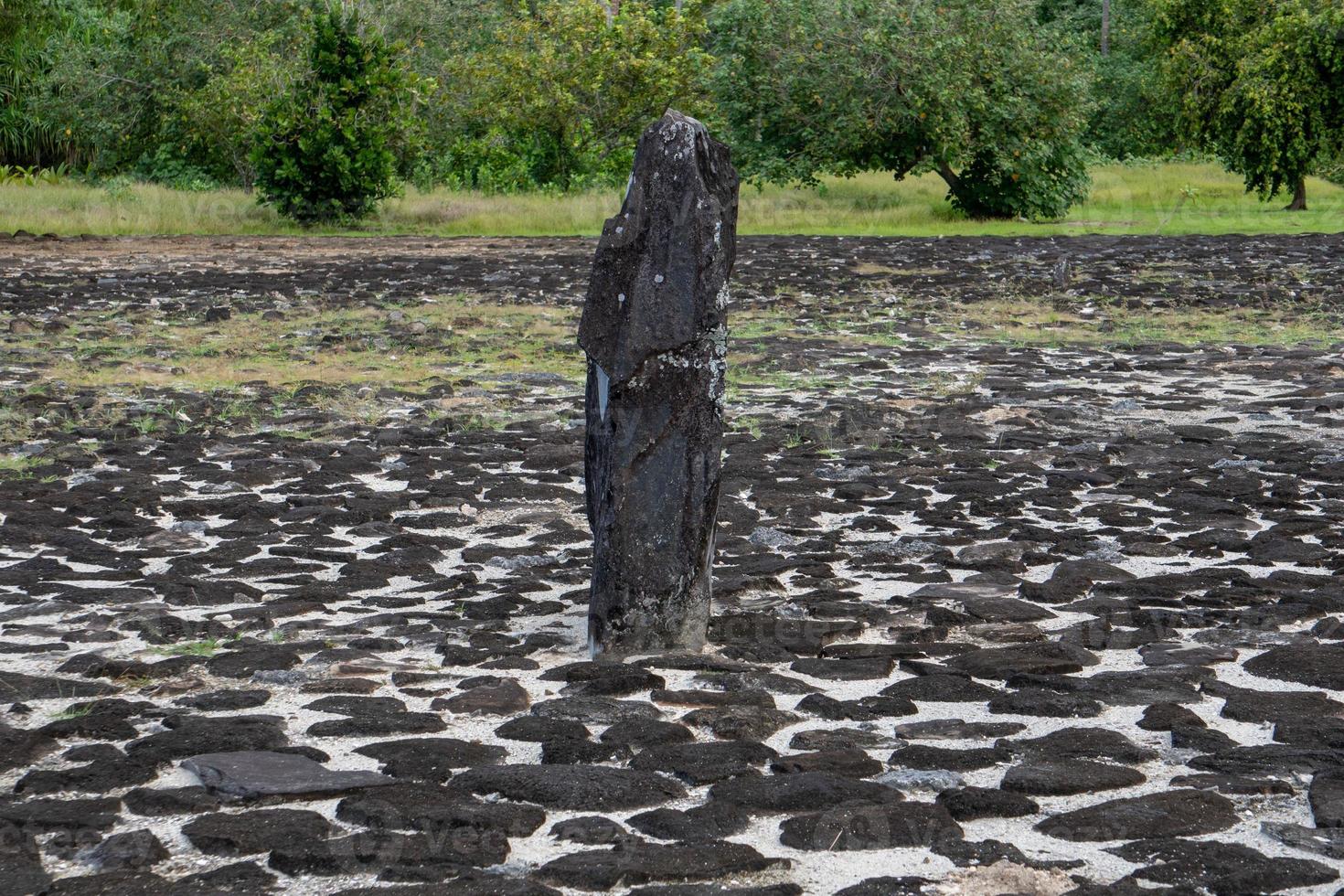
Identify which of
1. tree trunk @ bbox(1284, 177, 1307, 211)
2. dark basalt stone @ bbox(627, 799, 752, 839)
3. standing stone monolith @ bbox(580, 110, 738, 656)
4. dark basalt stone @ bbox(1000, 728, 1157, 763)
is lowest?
dark basalt stone @ bbox(627, 799, 752, 839)

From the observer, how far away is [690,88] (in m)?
37.4

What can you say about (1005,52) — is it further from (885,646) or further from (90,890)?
(90,890)

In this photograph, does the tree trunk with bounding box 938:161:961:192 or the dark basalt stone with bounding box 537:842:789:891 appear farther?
the tree trunk with bounding box 938:161:961:192

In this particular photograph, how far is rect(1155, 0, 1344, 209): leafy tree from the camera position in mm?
34469

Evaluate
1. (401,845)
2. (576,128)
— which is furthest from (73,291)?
(576,128)

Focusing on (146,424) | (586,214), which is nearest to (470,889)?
(146,424)

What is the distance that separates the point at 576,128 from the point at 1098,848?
109 feet

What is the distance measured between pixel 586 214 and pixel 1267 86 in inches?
588

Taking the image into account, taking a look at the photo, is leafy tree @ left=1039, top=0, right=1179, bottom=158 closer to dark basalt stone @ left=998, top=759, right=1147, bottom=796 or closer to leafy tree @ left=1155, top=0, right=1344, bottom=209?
leafy tree @ left=1155, top=0, right=1344, bottom=209

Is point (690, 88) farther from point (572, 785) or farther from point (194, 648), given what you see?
point (572, 785)

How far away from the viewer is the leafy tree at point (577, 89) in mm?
35438

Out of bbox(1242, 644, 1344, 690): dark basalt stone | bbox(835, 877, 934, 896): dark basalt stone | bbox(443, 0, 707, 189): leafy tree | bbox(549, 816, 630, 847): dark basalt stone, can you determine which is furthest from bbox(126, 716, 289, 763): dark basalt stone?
bbox(443, 0, 707, 189): leafy tree

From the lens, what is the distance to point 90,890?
3.56 m

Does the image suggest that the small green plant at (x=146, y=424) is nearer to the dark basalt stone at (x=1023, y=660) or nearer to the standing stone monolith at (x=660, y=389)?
the standing stone monolith at (x=660, y=389)
